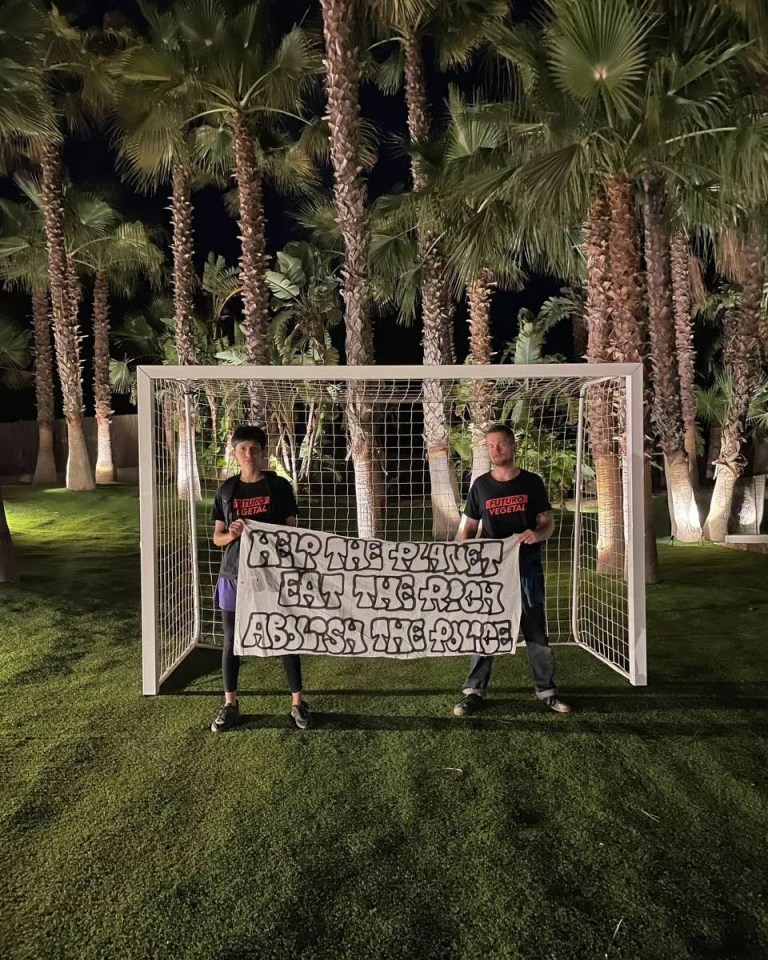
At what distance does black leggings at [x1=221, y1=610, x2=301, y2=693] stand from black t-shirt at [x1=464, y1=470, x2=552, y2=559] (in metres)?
1.40

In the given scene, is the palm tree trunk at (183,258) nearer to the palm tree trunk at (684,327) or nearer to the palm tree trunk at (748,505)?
the palm tree trunk at (684,327)

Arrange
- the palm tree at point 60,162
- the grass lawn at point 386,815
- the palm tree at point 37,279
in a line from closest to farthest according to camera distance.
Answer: the grass lawn at point 386,815
the palm tree at point 60,162
the palm tree at point 37,279

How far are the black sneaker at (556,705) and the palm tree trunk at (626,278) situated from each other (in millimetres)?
4194

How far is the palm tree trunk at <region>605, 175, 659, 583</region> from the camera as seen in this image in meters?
8.16

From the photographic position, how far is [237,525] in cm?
449

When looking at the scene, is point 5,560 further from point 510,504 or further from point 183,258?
point 183,258

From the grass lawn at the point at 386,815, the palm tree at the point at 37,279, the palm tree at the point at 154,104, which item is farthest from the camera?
the palm tree at the point at 37,279

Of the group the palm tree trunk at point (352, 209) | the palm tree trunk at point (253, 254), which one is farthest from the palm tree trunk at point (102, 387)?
the palm tree trunk at point (352, 209)

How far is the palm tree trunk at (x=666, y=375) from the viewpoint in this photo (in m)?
11.0

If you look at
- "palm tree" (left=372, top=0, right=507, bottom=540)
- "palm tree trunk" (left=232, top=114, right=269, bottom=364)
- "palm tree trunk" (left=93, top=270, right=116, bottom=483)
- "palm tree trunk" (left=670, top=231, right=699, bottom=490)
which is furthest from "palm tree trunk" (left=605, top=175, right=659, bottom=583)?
"palm tree trunk" (left=93, top=270, right=116, bottom=483)

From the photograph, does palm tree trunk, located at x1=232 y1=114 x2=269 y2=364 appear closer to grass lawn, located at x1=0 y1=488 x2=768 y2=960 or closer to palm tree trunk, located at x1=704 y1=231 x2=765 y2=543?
palm tree trunk, located at x1=704 y1=231 x2=765 y2=543

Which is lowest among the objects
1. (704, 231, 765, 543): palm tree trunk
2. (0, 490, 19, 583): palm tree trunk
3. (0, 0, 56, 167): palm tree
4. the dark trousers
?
the dark trousers

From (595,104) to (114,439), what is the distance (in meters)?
19.9

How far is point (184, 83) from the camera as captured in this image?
1084cm
